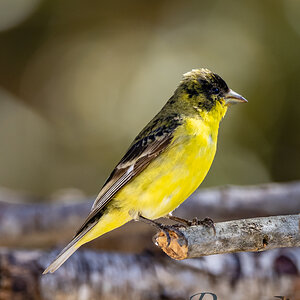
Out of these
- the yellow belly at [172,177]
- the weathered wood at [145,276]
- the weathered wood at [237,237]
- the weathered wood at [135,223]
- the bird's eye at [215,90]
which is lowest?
the weathered wood at [237,237]

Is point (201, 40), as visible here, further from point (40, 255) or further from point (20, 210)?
point (40, 255)

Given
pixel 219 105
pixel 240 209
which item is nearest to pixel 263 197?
pixel 240 209

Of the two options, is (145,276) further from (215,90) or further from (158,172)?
(215,90)

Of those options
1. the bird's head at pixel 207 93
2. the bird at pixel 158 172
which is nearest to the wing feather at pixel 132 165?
the bird at pixel 158 172

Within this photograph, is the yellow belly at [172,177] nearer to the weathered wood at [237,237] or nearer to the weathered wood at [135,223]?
the weathered wood at [237,237]

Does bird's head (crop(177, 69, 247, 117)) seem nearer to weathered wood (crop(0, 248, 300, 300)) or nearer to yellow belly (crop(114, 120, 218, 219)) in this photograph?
yellow belly (crop(114, 120, 218, 219))
